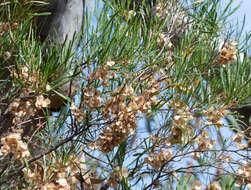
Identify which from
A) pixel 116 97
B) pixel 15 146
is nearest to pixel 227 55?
pixel 116 97

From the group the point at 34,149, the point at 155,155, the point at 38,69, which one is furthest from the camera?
the point at 34,149

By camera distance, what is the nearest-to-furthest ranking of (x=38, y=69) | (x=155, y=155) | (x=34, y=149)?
(x=38, y=69) → (x=155, y=155) → (x=34, y=149)

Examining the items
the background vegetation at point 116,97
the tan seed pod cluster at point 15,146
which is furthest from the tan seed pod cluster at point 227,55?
the tan seed pod cluster at point 15,146

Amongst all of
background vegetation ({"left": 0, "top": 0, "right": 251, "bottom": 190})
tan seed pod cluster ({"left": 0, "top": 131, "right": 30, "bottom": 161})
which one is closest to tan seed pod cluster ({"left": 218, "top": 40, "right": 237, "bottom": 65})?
background vegetation ({"left": 0, "top": 0, "right": 251, "bottom": 190})

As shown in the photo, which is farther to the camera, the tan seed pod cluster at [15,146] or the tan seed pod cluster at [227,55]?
the tan seed pod cluster at [227,55]

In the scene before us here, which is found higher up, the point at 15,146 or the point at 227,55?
the point at 227,55

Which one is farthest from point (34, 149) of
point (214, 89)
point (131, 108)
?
point (214, 89)

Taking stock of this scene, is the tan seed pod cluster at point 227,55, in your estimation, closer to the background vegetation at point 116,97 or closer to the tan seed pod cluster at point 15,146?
the background vegetation at point 116,97

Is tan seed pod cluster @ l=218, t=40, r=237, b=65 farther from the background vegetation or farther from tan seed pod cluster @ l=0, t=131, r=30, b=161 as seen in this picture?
tan seed pod cluster @ l=0, t=131, r=30, b=161

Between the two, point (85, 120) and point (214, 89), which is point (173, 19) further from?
point (85, 120)

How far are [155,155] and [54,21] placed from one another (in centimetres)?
37

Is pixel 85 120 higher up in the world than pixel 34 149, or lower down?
higher up

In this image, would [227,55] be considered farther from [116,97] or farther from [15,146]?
[15,146]

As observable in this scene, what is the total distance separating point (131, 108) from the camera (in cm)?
56
